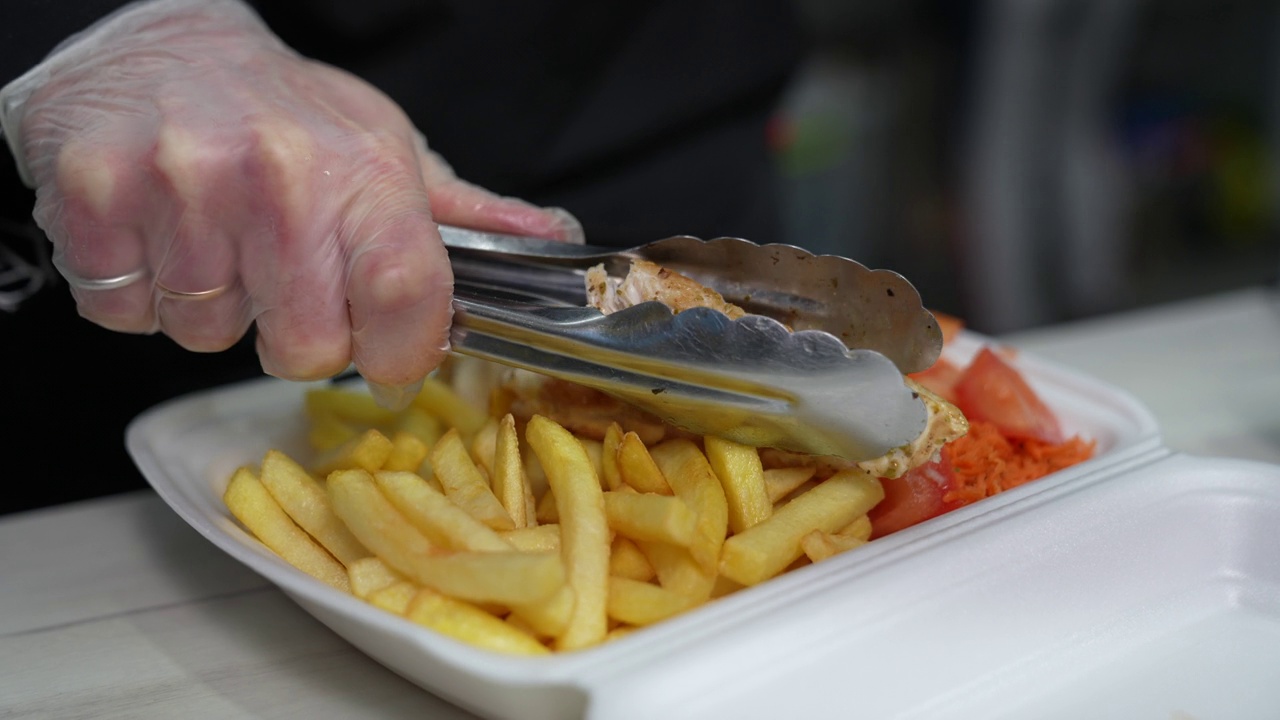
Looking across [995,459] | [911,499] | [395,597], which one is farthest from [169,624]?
[995,459]

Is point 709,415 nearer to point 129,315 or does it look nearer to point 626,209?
point 129,315

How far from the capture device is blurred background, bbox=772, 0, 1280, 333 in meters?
4.64

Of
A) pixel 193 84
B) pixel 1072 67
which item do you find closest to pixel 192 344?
pixel 193 84

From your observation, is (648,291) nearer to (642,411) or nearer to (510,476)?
(642,411)

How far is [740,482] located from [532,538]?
0.28 metres

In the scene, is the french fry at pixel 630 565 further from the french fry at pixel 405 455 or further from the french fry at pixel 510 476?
the french fry at pixel 405 455

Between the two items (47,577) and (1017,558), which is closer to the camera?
(1017,558)

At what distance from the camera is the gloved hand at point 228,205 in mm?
1312

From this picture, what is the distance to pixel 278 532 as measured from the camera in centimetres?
134

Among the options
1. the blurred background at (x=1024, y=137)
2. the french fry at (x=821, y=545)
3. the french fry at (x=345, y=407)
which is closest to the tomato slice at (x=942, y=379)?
the french fry at (x=821, y=545)

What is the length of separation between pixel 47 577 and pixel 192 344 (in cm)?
48

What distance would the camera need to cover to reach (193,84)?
1.41 metres

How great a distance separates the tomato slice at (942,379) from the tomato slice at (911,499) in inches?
11.3

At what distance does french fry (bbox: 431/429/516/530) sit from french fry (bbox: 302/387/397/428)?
0.36 m
